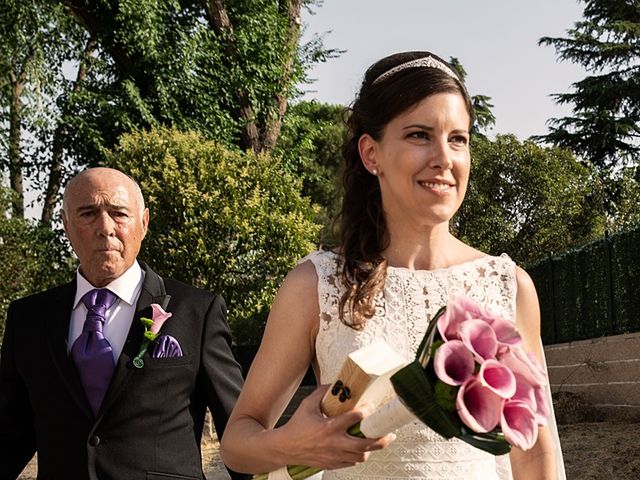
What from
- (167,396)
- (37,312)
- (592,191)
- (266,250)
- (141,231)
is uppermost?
(592,191)

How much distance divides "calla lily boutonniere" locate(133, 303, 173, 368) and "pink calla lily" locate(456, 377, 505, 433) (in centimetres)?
298

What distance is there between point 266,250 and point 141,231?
53.2 feet

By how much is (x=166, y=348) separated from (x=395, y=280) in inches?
78.8

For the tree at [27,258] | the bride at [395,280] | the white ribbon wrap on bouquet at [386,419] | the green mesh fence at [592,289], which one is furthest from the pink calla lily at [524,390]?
the tree at [27,258]

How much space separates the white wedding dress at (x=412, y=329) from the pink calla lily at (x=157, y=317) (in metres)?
1.83

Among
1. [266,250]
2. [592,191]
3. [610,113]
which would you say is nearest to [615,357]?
[266,250]

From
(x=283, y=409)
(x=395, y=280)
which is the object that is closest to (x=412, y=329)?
(x=395, y=280)

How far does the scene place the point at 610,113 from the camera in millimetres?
39906

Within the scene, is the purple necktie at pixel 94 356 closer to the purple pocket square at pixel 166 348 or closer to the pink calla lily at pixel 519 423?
the purple pocket square at pixel 166 348

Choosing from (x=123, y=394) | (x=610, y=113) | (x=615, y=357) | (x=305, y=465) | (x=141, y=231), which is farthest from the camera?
(x=610, y=113)

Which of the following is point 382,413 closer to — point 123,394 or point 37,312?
point 123,394

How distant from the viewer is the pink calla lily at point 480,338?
73.1 inches

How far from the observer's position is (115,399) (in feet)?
14.9

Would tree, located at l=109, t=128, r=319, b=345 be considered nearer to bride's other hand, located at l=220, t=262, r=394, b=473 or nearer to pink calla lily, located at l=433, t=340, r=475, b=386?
bride's other hand, located at l=220, t=262, r=394, b=473
